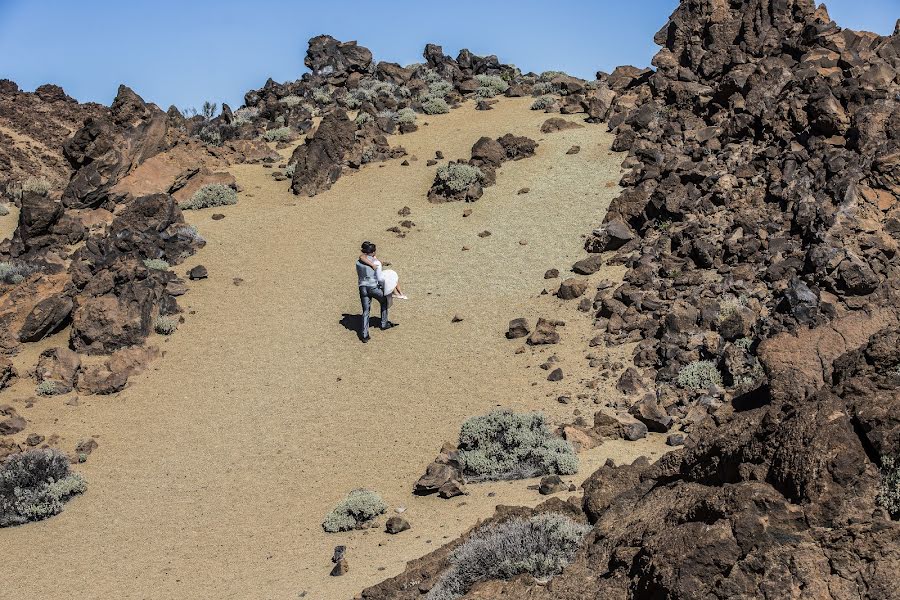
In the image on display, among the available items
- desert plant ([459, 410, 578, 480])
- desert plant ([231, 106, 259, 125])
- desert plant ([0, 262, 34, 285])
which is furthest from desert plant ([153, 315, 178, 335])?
desert plant ([231, 106, 259, 125])

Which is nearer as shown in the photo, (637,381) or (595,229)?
(637,381)

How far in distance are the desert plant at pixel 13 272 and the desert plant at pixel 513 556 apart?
576 inches

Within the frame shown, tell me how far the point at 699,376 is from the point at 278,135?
20215mm

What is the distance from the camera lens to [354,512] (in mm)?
10414

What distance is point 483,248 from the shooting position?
19.8m

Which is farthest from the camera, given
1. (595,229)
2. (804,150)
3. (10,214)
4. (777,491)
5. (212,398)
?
(10,214)

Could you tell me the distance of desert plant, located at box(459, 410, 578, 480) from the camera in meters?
10.9

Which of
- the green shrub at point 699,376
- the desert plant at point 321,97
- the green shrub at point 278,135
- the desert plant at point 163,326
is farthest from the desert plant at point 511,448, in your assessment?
the desert plant at point 321,97

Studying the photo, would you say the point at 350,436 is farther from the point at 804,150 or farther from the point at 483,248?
the point at 804,150

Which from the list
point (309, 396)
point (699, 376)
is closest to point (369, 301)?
point (309, 396)

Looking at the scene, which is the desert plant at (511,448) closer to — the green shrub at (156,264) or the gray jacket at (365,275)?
the gray jacket at (365,275)

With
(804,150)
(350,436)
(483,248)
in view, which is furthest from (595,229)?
(350,436)

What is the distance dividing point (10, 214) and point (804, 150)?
19.4 m

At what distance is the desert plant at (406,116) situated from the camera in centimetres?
2834
